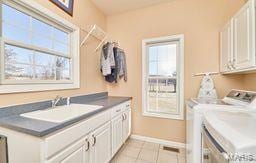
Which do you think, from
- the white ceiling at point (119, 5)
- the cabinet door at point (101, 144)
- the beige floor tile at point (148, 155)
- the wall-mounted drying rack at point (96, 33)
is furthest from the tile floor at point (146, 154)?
the white ceiling at point (119, 5)

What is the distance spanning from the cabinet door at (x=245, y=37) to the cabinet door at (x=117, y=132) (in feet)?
5.52

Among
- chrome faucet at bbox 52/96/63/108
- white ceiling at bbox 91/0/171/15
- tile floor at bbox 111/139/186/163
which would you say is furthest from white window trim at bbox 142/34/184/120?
chrome faucet at bbox 52/96/63/108

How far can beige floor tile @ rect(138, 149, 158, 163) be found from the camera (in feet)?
6.64

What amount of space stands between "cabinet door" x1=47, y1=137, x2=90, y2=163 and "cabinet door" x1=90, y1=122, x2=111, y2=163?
101 millimetres

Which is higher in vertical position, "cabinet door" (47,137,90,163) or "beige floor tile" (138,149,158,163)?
"cabinet door" (47,137,90,163)

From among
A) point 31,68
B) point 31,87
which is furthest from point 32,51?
point 31,87

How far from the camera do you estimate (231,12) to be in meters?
2.10

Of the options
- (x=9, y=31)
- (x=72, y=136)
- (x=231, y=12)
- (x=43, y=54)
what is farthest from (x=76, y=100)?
(x=231, y=12)

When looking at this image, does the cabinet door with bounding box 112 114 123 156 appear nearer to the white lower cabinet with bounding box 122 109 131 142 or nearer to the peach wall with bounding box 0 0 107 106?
the white lower cabinet with bounding box 122 109 131 142

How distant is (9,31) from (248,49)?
7.80ft

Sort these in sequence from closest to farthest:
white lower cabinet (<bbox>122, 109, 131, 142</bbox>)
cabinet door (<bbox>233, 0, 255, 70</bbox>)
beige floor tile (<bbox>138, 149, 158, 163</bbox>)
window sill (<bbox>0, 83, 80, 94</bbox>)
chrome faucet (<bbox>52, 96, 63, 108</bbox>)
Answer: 1. window sill (<bbox>0, 83, 80, 94</bbox>)
2. cabinet door (<bbox>233, 0, 255, 70</bbox>)
3. chrome faucet (<bbox>52, 96, 63, 108</bbox>)
4. beige floor tile (<bbox>138, 149, 158, 163</bbox>)
5. white lower cabinet (<bbox>122, 109, 131, 142</bbox>)

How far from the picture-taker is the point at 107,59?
249 cm

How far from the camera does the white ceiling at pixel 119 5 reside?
2.45m

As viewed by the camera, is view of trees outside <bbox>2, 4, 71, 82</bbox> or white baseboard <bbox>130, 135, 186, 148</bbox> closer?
view of trees outside <bbox>2, 4, 71, 82</bbox>
